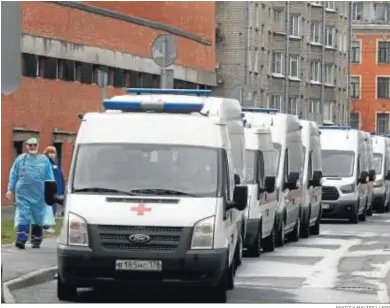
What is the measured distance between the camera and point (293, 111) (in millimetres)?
95938

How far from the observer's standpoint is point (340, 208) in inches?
1532

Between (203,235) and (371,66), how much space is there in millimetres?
107647

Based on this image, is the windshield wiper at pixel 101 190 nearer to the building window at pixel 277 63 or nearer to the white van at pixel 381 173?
the white van at pixel 381 173

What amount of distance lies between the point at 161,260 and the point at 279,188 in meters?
12.0

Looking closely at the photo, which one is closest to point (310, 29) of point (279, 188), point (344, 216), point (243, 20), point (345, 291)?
point (243, 20)

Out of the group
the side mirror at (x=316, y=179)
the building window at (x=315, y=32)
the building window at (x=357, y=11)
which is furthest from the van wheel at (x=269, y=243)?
the building window at (x=357, y=11)

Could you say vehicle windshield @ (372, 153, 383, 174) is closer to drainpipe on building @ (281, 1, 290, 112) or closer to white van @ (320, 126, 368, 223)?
white van @ (320, 126, 368, 223)

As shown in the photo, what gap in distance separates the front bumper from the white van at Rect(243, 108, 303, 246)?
8.65 meters

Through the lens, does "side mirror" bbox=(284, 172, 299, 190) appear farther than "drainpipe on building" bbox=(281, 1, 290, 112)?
No

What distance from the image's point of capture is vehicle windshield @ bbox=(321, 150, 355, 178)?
1553 inches

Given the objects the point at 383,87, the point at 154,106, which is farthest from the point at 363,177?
the point at 383,87

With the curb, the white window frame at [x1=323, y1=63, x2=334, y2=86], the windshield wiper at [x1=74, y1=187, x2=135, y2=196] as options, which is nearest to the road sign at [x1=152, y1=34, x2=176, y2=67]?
the curb

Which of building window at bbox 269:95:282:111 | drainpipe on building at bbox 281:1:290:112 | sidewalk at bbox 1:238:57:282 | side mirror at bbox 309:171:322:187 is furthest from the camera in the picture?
drainpipe on building at bbox 281:1:290:112

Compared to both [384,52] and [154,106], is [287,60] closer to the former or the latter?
[384,52]
